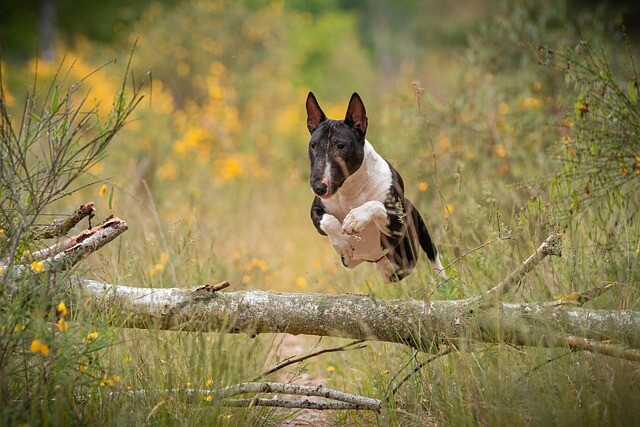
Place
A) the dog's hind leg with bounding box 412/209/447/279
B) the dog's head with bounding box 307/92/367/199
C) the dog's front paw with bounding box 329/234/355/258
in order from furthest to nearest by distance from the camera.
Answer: the dog's hind leg with bounding box 412/209/447/279, the dog's front paw with bounding box 329/234/355/258, the dog's head with bounding box 307/92/367/199

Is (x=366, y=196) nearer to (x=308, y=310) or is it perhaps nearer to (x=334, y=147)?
(x=334, y=147)

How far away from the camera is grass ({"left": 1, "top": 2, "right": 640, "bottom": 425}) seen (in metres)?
2.94

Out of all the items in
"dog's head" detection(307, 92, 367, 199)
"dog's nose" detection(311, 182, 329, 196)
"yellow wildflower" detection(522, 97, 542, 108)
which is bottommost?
"dog's nose" detection(311, 182, 329, 196)

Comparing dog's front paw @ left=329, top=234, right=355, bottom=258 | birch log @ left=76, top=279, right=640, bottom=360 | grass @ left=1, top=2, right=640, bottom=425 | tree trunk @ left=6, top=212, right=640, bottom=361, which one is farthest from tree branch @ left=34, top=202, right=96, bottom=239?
dog's front paw @ left=329, top=234, right=355, bottom=258

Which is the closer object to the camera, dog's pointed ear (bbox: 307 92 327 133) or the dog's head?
the dog's head

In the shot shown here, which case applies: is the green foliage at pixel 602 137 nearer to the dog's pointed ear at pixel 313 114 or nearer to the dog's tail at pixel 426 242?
the dog's tail at pixel 426 242

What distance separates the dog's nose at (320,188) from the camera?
11.7 feet

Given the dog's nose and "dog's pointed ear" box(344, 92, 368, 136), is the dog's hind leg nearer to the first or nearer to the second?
"dog's pointed ear" box(344, 92, 368, 136)

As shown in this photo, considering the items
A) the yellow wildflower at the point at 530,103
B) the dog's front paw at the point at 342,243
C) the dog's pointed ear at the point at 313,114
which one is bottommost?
the dog's front paw at the point at 342,243

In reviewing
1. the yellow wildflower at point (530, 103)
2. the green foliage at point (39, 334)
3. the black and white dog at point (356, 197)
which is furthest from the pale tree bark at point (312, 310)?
the yellow wildflower at point (530, 103)

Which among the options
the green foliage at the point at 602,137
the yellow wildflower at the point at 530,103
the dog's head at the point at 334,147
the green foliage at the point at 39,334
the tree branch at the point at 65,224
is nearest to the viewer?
the green foliage at the point at 39,334

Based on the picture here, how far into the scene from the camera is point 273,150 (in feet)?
37.7

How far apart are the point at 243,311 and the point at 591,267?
6.05 ft

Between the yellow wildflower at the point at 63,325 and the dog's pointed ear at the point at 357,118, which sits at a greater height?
the dog's pointed ear at the point at 357,118
